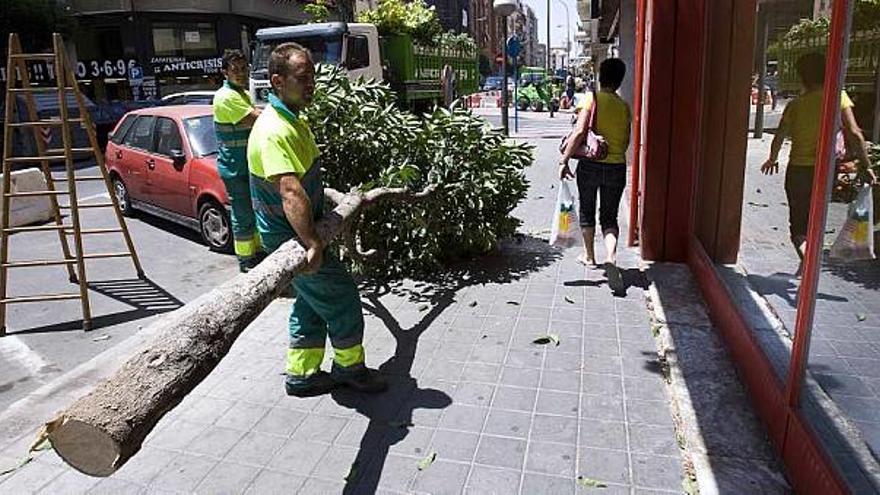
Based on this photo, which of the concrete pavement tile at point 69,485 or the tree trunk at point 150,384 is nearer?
the tree trunk at point 150,384

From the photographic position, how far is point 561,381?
3.90m

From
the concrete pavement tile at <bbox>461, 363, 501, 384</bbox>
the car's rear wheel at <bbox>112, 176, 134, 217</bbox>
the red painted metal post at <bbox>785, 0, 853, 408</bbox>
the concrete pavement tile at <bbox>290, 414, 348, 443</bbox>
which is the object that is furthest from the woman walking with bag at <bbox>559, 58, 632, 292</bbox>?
the car's rear wheel at <bbox>112, 176, 134, 217</bbox>

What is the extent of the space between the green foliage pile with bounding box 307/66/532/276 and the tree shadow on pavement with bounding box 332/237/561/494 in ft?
0.72

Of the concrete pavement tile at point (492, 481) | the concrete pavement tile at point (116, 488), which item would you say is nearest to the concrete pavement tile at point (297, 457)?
the concrete pavement tile at point (116, 488)

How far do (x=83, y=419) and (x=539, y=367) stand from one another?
284 cm

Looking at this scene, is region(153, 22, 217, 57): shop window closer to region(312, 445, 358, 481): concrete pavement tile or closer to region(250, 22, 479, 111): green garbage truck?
region(250, 22, 479, 111): green garbage truck

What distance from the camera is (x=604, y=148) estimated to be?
5.42 m

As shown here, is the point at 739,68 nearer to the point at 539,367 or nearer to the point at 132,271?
the point at 539,367

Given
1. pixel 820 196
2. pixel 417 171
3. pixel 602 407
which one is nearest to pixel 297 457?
pixel 602 407

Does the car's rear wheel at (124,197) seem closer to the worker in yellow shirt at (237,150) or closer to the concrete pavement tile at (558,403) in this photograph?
the worker in yellow shirt at (237,150)

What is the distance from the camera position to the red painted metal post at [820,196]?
2518 millimetres

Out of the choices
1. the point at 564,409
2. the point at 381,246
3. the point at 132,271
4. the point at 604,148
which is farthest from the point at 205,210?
the point at 564,409

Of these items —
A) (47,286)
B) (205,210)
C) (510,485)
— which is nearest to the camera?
(510,485)

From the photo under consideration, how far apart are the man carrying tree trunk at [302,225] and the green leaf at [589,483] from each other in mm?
1321
